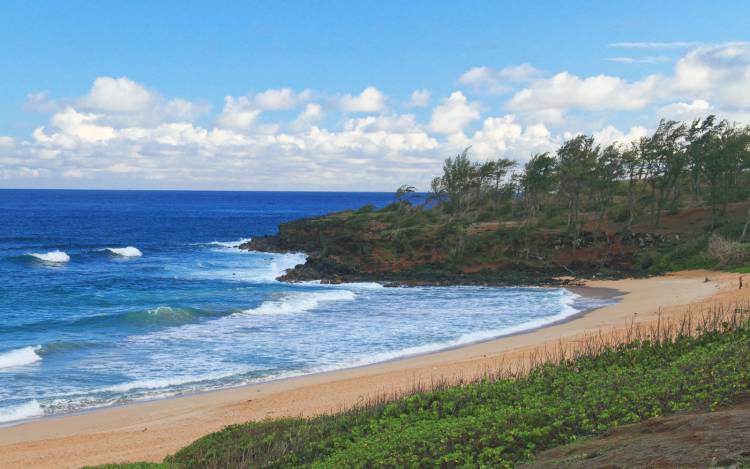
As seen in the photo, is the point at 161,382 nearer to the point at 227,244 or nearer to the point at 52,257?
the point at 52,257

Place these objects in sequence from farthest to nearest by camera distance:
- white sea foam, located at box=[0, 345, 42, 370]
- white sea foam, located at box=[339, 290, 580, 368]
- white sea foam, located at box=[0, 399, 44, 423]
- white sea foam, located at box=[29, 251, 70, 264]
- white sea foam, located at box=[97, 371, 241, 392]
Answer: white sea foam, located at box=[29, 251, 70, 264] → white sea foam, located at box=[339, 290, 580, 368] → white sea foam, located at box=[0, 345, 42, 370] → white sea foam, located at box=[97, 371, 241, 392] → white sea foam, located at box=[0, 399, 44, 423]

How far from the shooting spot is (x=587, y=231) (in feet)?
169

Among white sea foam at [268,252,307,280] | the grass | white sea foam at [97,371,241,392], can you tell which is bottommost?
white sea foam at [97,371,241,392]

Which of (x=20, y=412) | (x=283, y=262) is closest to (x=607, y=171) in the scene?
(x=283, y=262)

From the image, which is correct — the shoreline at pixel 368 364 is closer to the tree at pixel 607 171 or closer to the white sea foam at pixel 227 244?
the tree at pixel 607 171

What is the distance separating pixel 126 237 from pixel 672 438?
8705 centimetres

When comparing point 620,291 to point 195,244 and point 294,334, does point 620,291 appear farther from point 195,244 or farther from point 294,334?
point 195,244

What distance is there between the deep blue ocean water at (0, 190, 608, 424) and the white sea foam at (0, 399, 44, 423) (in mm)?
Answer: 56

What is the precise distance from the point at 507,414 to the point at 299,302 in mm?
27361

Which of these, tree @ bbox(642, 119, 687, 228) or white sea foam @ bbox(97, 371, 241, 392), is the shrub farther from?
white sea foam @ bbox(97, 371, 241, 392)

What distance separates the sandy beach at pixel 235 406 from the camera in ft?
48.7

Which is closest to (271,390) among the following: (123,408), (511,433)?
(123,408)

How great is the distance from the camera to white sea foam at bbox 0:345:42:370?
23.7 meters

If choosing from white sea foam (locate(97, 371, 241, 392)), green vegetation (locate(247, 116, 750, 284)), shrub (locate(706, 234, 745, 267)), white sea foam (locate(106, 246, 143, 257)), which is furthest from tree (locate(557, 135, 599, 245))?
white sea foam (locate(106, 246, 143, 257))
